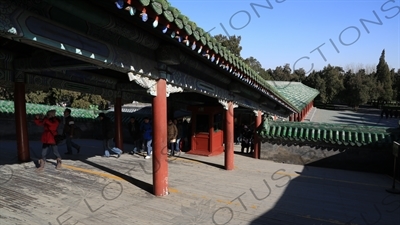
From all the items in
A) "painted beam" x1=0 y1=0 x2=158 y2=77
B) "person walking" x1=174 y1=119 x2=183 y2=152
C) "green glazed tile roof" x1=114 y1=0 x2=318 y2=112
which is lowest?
"person walking" x1=174 y1=119 x2=183 y2=152

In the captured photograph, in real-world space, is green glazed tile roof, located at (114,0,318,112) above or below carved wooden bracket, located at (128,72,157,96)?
above

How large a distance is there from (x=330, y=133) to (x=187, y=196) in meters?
6.33

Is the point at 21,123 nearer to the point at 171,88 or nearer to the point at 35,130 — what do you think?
the point at 171,88

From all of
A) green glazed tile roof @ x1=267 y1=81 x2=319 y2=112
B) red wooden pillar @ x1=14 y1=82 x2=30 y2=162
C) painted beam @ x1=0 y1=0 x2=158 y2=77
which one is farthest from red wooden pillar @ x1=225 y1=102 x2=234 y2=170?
red wooden pillar @ x1=14 y1=82 x2=30 y2=162

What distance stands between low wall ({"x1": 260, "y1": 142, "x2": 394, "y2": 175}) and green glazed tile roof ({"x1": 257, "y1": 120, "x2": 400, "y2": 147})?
10.1 inches

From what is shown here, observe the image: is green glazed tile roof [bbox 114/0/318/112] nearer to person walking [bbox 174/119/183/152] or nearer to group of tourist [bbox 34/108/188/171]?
group of tourist [bbox 34/108/188/171]

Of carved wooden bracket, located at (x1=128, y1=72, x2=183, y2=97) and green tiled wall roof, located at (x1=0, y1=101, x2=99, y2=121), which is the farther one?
green tiled wall roof, located at (x1=0, y1=101, x2=99, y2=121)

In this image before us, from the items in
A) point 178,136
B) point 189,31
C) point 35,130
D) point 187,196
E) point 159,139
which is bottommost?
point 187,196

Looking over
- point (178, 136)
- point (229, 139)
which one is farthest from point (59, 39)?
point (178, 136)

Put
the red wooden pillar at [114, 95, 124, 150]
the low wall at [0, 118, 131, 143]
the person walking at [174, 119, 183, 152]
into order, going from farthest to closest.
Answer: the low wall at [0, 118, 131, 143]
the person walking at [174, 119, 183, 152]
the red wooden pillar at [114, 95, 124, 150]

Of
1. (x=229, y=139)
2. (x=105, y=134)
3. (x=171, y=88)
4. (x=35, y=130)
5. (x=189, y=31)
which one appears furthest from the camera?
(x=35, y=130)

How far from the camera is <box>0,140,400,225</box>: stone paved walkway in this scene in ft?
14.6

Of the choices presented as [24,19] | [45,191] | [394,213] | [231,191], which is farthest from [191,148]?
[24,19]

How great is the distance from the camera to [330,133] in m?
9.59
